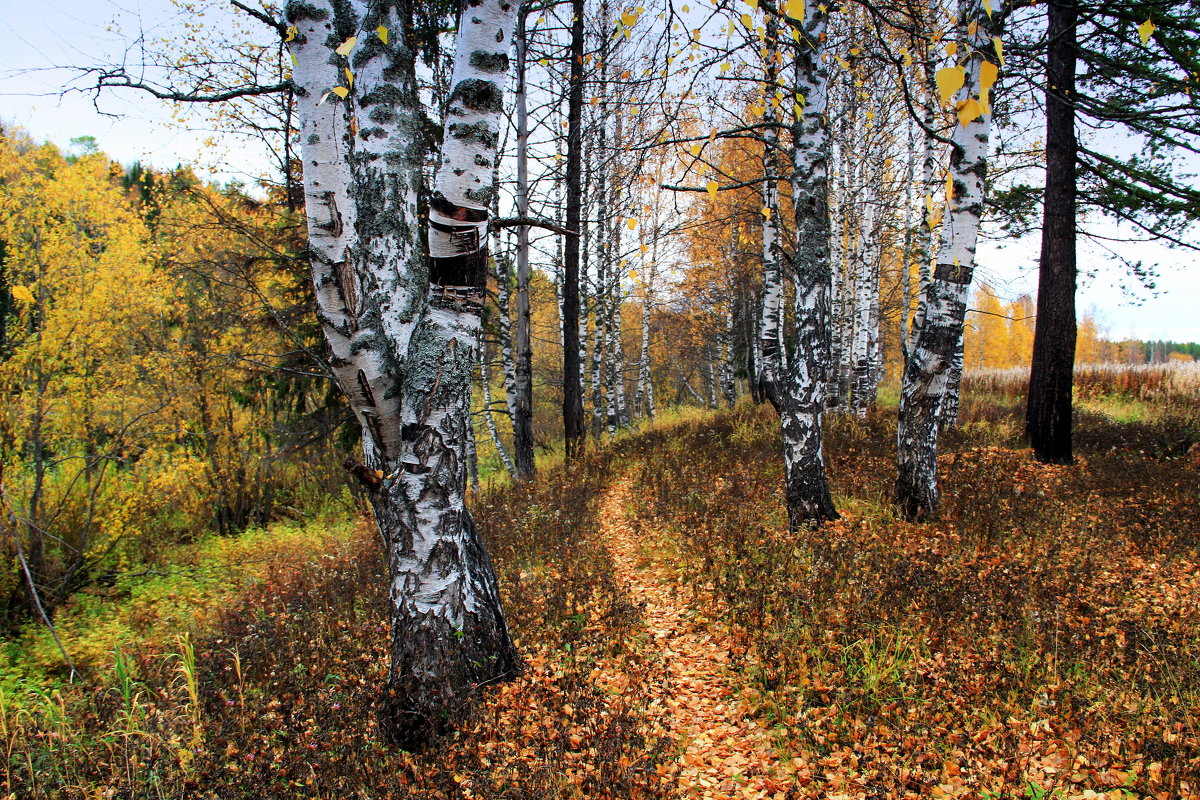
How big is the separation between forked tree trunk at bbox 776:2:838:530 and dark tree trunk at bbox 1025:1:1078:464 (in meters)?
4.63

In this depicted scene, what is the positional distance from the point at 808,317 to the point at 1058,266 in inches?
206

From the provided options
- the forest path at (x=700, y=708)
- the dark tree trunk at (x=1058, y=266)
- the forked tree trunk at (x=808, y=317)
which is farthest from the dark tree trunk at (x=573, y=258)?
the dark tree trunk at (x=1058, y=266)

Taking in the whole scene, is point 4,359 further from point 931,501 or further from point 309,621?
point 931,501

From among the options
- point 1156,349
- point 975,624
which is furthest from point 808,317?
point 1156,349

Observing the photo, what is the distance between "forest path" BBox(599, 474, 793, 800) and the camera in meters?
2.88

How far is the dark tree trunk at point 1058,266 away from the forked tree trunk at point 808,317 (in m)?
4.63

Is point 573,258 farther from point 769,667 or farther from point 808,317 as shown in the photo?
point 769,667

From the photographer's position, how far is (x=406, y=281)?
304 centimetres

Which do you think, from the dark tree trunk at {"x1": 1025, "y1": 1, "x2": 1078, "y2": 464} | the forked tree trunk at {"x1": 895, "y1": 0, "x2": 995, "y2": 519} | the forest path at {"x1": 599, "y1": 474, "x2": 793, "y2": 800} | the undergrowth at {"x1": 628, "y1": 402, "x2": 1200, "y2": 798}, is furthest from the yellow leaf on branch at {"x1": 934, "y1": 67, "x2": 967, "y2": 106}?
the dark tree trunk at {"x1": 1025, "y1": 1, "x2": 1078, "y2": 464}

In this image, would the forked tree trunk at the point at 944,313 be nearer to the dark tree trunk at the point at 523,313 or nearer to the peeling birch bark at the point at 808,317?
the peeling birch bark at the point at 808,317

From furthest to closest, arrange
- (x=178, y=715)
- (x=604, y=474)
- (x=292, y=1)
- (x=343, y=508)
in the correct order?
1. (x=343, y=508)
2. (x=604, y=474)
3. (x=178, y=715)
4. (x=292, y=1)

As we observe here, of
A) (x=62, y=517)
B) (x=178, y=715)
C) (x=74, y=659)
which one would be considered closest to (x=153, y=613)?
(x=74, y=659)

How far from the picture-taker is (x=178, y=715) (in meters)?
3.43

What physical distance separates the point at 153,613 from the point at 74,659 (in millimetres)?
934
